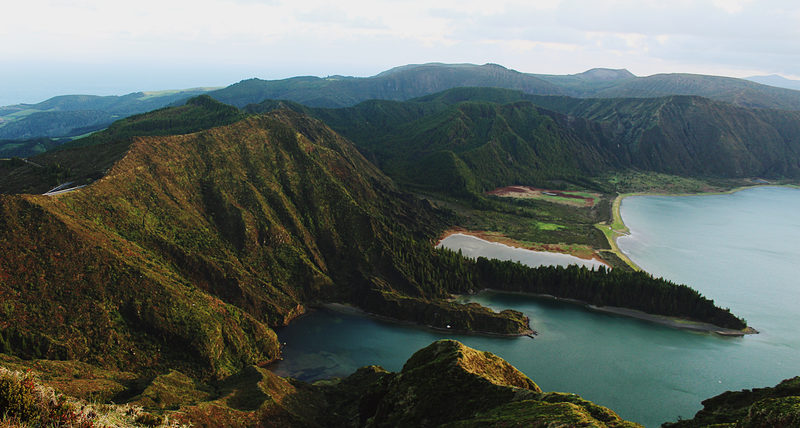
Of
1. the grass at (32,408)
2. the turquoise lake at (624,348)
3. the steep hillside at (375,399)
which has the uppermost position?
the grass at (32,408)

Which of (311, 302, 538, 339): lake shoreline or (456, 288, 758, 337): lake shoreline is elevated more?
(456, 288, 758, 337): lake shoreline

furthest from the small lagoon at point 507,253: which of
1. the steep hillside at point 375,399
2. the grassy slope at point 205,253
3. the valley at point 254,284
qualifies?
the steep hillside at point 375,399

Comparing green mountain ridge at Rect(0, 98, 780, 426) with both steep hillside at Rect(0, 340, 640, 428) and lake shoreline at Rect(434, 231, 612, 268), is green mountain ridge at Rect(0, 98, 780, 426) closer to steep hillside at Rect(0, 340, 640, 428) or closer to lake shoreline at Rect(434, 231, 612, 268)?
steep hillside at Rect(0, 340, 640, 428)

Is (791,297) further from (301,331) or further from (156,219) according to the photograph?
(156,219)

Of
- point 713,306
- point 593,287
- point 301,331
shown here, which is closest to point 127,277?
point 301,331

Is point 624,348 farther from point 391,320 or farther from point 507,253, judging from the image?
point 507,253

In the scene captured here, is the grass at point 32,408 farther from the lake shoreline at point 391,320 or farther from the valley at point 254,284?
the lake shoreline at point 391,320

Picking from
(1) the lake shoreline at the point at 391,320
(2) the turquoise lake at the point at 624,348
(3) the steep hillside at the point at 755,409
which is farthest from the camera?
(1) the lake shoreline at the point at 391,320

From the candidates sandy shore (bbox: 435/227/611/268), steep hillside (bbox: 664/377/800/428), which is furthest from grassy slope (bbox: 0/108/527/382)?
steep hillside (bbox: 664/377/800/428)
